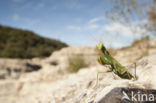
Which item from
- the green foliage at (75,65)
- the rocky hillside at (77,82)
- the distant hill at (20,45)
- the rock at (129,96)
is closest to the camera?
the rock at (129,96)

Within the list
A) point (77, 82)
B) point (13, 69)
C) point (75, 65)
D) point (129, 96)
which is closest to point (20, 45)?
point (13, 69)

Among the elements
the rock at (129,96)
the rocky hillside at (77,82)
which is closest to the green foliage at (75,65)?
the rocky hillside at (77,82)

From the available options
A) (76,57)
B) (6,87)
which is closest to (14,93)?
(6,87)

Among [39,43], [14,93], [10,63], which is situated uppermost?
[39,43]

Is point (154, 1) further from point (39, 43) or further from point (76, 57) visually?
point (39, 43)

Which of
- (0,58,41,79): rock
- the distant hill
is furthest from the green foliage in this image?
the distant hill

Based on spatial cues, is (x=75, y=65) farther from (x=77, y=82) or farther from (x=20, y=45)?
(x=20, y=45)

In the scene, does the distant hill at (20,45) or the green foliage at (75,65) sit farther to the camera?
the distant hill at (20,45)

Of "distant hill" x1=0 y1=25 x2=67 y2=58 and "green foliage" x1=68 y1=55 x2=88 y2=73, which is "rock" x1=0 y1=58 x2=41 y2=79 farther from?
"distant hill" x1=0 y1=25 x2=67 y2=58

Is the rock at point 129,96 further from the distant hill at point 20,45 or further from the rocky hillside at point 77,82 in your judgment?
the distant hill at point 20,45
